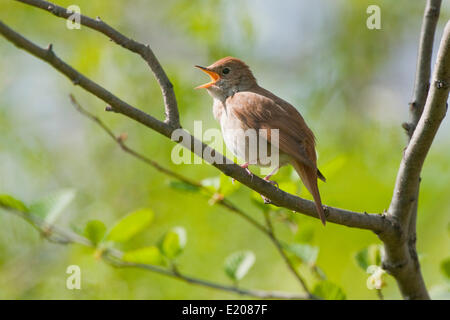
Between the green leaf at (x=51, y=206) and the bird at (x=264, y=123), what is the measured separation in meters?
1.20

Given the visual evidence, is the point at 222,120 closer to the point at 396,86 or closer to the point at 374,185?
the point at 374,185

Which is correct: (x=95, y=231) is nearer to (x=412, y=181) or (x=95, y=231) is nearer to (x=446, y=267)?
(x=412, y=181)

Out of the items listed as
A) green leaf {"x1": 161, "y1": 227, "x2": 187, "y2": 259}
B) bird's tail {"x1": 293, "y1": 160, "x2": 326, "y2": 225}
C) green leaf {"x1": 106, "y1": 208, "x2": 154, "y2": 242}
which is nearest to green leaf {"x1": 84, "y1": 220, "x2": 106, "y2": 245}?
green leaf {"x1": 106, "y1": 208, "x2": 154, "y2": 242}

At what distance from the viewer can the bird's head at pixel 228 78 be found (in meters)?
4.71

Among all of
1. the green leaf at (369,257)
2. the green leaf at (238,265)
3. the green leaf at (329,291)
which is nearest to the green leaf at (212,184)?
the green leaf at (238,265)

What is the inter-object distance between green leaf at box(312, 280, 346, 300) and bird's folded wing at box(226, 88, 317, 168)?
0.75 metres

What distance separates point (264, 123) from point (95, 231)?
1395mm

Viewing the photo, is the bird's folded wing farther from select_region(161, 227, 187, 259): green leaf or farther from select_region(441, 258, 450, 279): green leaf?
select_region(441, 258, 450, 279): green leaf

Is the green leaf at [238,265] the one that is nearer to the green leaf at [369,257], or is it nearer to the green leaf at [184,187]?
the green leaf at [184,187]

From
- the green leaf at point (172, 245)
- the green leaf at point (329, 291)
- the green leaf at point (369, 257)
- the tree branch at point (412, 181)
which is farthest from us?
the green leaf at point (172, 245)

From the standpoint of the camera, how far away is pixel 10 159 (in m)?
6.01

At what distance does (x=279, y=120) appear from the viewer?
4023 mm

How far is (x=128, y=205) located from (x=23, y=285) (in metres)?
1.31
